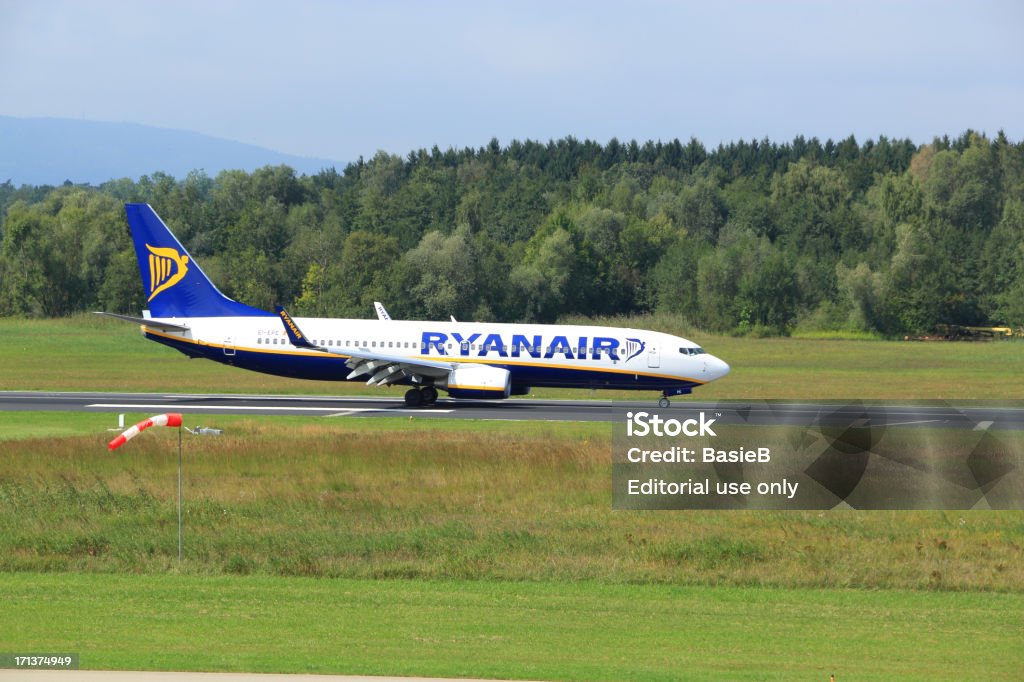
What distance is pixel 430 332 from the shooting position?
5109cm

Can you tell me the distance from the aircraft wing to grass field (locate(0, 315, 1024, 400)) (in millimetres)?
7521

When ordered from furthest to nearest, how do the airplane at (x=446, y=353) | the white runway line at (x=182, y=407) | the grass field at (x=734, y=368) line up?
the grass field at (x=734, y=368), the airplane at (x=446, y=353), the white runway line at (x=182, y=407)

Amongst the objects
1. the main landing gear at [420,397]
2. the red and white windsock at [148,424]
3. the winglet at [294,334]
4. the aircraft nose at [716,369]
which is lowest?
the main landing gear at [420,397]

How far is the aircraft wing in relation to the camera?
4906 centimetres

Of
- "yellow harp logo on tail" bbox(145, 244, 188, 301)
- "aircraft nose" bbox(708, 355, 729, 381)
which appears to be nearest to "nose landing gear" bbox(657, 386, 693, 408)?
"aircraft nose" bbox(708, 355, 729, 381)

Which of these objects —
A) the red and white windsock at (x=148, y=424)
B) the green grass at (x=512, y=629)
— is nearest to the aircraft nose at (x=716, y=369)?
the green grass at (x=512, y=629)

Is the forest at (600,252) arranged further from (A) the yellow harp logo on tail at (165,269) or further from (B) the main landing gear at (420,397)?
(B) the main landing gear at (420,397)

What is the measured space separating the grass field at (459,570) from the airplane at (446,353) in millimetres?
11047

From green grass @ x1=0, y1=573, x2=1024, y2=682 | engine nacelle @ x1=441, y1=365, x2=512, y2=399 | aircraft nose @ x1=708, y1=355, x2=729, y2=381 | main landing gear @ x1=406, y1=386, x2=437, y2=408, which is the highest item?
aircraft nose @ x1=708, y1=355, x2=729, y2=381

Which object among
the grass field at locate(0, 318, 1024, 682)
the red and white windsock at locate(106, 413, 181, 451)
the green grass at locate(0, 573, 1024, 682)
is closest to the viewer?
the green grass at locate(0, 573, 1024, 682)

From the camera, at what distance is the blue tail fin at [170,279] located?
53.4 m

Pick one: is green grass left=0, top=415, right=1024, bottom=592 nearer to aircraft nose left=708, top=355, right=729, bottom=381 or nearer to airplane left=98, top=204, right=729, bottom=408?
airplane left=98, top=204, right=729, bottom=408

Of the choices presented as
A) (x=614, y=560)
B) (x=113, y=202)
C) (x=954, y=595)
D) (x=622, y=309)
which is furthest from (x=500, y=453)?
(x=113, y=202)

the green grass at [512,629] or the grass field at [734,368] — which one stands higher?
the grass field at [734,368]
